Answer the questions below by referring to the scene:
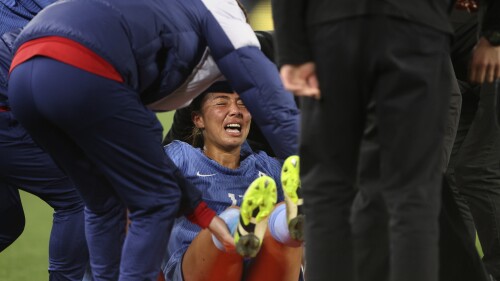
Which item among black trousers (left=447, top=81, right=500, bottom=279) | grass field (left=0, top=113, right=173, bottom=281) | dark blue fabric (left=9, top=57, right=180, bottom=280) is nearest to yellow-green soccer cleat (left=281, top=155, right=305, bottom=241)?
dark blue fabric (left=9, top=57, right=180, bottom=280)

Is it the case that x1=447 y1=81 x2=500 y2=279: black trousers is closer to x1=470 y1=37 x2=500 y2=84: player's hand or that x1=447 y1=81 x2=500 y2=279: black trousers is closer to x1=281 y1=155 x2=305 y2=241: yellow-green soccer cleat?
x1=281 y1=155 x2=305 y2=241: yellow-green soccer cleat

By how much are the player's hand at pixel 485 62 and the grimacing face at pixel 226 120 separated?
4.26 ft

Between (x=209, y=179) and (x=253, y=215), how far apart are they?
25.8 inches

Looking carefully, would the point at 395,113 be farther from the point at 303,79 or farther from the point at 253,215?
the point at 253,215

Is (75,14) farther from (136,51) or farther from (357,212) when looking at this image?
(357,212)

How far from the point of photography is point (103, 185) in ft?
7.67

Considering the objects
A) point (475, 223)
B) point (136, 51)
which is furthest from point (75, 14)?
point (475, 223)

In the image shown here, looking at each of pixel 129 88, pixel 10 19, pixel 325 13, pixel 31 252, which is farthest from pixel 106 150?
pixel 31 252

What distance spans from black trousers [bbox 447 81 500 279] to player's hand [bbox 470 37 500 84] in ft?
3.94

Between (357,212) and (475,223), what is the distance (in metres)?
1.65

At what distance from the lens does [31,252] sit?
3961 mm

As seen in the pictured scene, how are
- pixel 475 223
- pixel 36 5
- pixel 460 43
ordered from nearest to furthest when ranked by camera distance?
pixel 460 43, pixel 36 5, pixel 475 223

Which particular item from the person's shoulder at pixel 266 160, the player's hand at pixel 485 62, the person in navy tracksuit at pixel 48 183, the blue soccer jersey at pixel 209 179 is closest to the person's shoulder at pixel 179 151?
the blue soccer jersey at pixel 209 179

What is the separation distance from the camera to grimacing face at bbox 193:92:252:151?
3156mm
